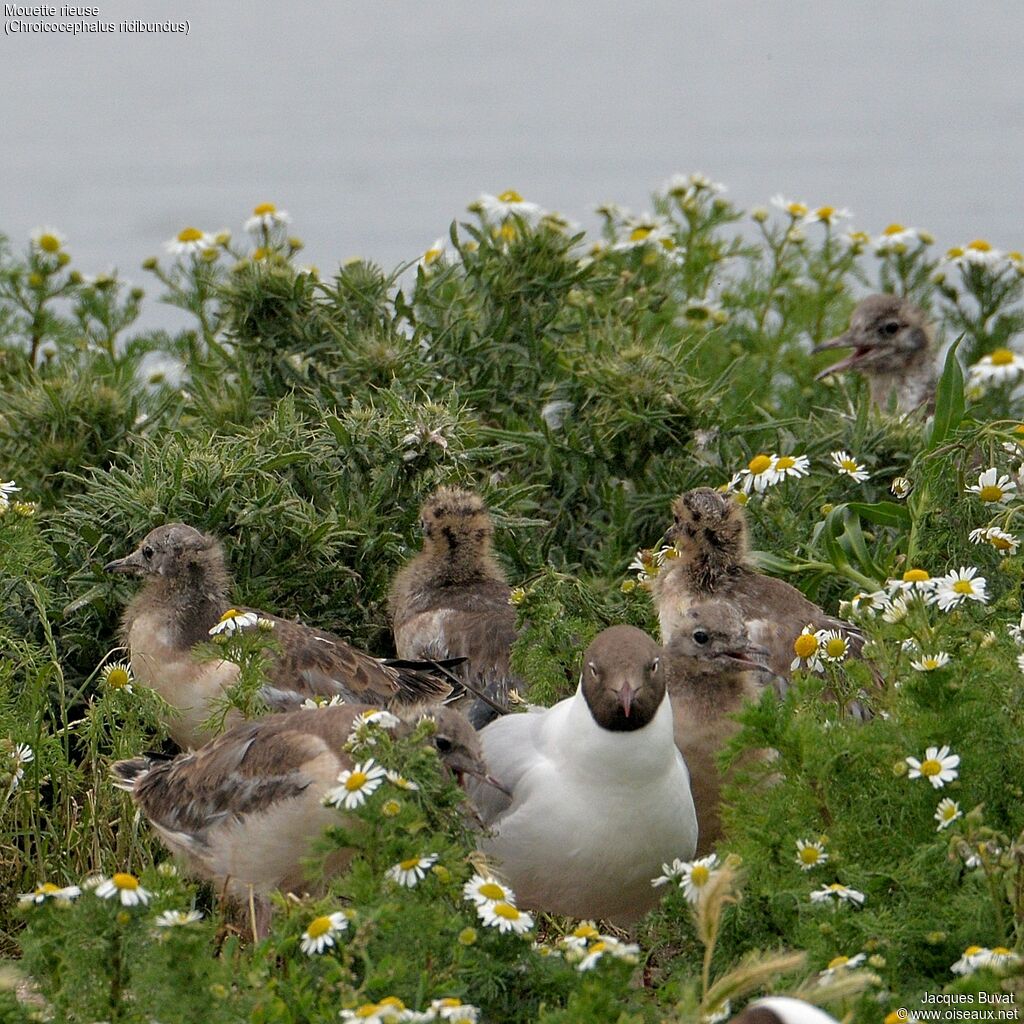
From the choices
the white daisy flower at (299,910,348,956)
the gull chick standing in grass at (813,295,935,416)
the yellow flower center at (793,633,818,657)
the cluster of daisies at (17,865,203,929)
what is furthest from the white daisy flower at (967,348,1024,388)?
the cluster of daisies at (17,865,203,929)

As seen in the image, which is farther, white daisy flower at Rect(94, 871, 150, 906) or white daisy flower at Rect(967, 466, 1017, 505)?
white daisy flower at Rect(967, 466, 1017, 505)

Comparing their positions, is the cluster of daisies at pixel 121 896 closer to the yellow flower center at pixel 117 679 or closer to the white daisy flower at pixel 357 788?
the white daisy flower at pixel 357 788

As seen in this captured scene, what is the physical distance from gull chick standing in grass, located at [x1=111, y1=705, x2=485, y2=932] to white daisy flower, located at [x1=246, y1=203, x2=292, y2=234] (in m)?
4.40

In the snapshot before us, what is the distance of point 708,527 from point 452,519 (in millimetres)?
1084

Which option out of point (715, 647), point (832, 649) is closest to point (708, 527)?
point (715, 647)

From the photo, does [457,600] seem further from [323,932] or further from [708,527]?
[323,932]

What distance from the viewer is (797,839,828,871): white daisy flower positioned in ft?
13.6

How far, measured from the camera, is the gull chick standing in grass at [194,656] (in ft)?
20.0

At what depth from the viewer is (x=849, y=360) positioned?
1004 cm

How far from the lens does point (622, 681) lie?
15.8 ft

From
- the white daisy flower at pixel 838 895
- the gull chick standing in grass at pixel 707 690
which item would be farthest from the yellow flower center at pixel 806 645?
the white daisy flower at pixel 838 895

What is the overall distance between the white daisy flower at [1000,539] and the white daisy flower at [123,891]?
9.55 ft

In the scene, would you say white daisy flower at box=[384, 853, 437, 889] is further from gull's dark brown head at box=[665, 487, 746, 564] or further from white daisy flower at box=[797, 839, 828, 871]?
gull's dark brown head at box=[665, 487, 746, 564]

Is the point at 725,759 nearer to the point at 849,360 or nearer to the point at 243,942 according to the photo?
the point at 243,942
